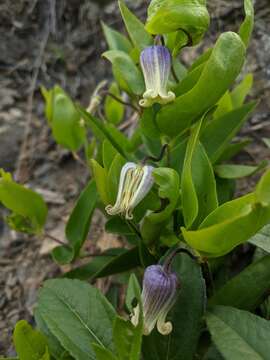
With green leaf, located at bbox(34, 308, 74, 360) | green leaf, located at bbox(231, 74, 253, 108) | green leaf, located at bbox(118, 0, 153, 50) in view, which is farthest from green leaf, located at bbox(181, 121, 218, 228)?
green leaf, located at bbox(231, 74, 253, 108)

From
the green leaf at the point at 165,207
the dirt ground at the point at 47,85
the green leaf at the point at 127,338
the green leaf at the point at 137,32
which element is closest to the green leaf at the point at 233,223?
the green leaf at the point at 165,207

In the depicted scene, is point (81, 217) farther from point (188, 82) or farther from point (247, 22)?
point (247, 22)

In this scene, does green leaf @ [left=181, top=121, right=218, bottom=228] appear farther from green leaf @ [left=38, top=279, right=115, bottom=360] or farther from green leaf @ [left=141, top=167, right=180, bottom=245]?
green leaf @ [left=38, top=279, right=115, bottom=360]

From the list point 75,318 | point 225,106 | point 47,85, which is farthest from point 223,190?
point 47,85

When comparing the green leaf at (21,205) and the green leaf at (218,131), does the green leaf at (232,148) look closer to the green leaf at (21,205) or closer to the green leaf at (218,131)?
the green leaf at (218,131)

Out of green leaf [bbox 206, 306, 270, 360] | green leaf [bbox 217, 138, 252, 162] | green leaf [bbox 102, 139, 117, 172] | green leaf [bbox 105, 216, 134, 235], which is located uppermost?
green leaf [bbox 102, 139, 117, 172]

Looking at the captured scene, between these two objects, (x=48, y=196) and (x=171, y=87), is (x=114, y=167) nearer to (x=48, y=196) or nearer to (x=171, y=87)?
(x=171, y=87)

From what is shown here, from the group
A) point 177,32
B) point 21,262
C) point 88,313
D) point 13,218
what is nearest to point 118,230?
point 88,313
